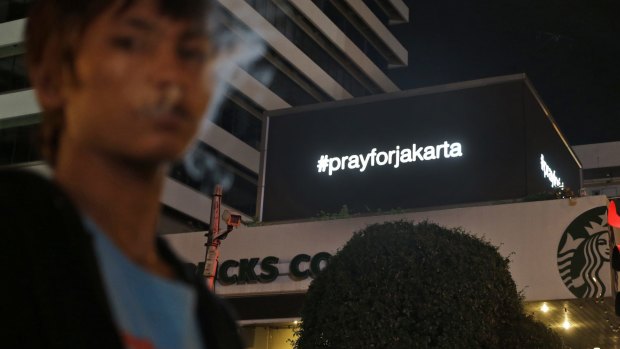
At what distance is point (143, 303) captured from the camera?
942mm

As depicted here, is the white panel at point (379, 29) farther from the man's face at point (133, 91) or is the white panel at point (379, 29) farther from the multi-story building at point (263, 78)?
the man's face at point (133, 91)

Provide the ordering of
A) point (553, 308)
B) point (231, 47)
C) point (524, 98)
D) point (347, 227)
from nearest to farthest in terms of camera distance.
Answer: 1. point (231, 47)
2. point (553, 308)
3. point (347, 227)
4. point (524, 98)

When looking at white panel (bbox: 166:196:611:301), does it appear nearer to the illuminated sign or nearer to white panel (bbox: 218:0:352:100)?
the illuminated sign

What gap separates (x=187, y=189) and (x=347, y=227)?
25.7m

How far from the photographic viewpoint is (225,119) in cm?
4891

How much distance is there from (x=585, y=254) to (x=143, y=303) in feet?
57.7

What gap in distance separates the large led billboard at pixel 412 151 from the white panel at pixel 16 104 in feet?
64.3

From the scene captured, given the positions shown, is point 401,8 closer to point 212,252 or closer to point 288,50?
point 288,50

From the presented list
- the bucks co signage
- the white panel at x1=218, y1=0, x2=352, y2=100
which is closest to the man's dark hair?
the bucks co signage

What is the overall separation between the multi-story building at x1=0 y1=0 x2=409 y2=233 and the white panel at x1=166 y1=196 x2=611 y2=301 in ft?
47.5

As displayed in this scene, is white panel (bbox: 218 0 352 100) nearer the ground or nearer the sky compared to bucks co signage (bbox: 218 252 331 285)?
nearer the sky

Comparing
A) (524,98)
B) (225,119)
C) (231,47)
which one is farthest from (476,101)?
(225,119)

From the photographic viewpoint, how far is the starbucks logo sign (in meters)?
17.2

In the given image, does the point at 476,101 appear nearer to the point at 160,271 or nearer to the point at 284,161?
the point at 284,161
